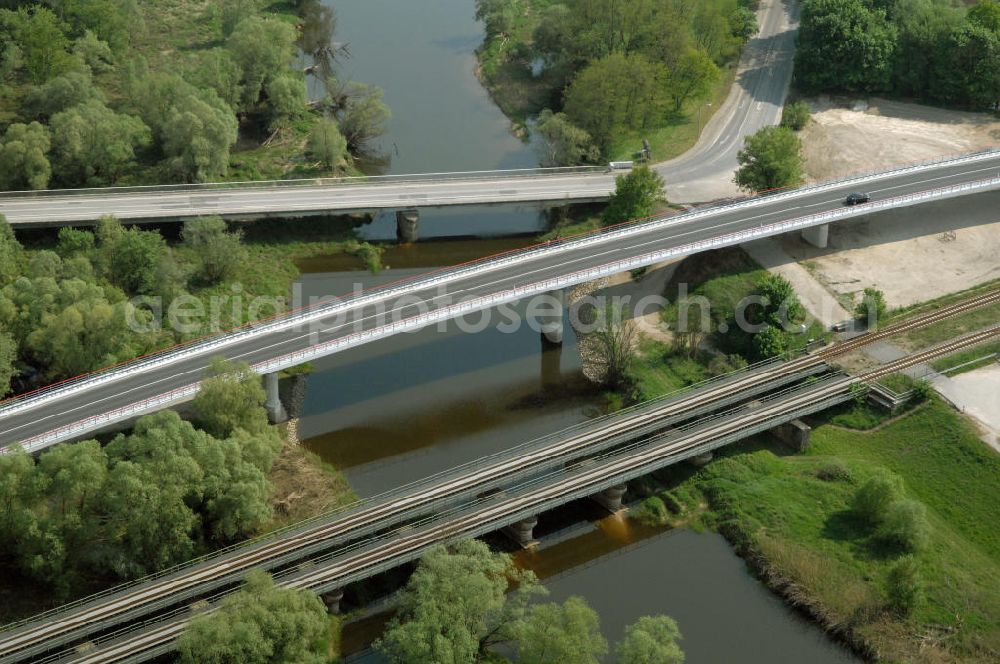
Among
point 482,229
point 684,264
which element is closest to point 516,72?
point 482,229

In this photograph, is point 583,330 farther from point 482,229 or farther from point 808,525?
point 808,525

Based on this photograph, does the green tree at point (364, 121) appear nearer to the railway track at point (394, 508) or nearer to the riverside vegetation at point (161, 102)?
the riverside vegetation at point (161, 102)

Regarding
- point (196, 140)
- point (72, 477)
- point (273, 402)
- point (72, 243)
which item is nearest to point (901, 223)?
point (273, 402)

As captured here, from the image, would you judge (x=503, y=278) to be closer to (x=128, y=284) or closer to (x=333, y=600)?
(x=128, y=284)

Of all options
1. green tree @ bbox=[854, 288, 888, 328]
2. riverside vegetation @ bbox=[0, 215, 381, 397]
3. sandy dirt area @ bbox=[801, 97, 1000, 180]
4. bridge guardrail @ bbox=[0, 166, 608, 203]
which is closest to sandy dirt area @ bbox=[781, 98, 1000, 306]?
sandy dirt area @ bbox=[801, 97, 1000, 180]

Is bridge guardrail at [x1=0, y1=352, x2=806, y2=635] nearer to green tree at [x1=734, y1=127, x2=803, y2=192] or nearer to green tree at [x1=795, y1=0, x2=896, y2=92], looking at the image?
green tree at [x1=734, y1=127, x2=803, y2=192]
